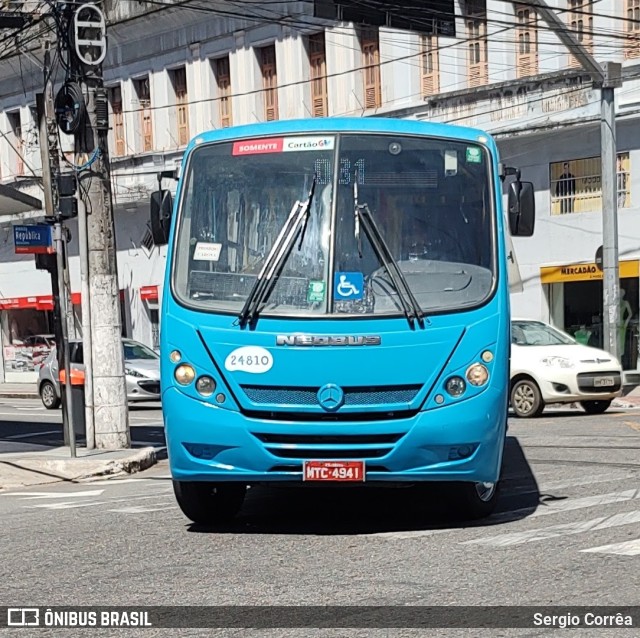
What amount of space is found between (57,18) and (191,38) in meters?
23.6

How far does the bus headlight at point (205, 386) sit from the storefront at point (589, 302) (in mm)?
21665

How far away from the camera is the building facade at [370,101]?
3016cm

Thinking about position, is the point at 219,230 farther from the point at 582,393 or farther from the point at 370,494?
the point at 582,393

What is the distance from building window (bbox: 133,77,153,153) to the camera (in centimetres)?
4166

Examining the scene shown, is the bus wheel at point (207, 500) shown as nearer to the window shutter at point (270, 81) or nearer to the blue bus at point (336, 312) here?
the blue bus at point (336, 312)

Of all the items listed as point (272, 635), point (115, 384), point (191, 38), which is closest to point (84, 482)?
point (115, 384)

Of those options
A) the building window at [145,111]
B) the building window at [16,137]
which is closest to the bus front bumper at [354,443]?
the building window at [145,111]

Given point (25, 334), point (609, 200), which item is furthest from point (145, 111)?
point (609, 200)

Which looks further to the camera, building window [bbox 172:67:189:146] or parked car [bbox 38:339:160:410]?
building window [bbox 172:67:189:146]

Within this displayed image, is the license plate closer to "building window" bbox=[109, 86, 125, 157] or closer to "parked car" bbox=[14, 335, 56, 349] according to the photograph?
"building window" bbox=[109, 86, 125, 157]

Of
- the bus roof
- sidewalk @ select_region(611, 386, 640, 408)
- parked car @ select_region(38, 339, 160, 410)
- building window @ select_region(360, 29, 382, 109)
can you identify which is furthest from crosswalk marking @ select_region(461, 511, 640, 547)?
building window @ select_region(360, 29, 382, 109)

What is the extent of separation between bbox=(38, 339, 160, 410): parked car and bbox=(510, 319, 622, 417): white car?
27.0 feet

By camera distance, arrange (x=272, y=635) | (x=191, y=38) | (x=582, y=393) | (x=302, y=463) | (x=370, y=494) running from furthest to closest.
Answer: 1. (x=191, y=38)
2. (x=582, y=393)
3. (x=370, y=494)
4. (x=302, y=463)
5. (x=272, y=635)

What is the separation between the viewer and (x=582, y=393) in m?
21.0
